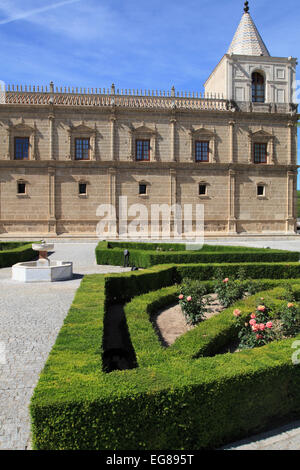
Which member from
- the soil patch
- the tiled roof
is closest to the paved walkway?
the soil patch

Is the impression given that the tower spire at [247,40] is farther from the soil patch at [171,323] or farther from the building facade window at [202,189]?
the soil patch at [171,323]

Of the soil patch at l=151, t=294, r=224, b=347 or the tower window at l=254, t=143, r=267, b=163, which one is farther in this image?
the tower window at l=254, t=143, r=267, b=163

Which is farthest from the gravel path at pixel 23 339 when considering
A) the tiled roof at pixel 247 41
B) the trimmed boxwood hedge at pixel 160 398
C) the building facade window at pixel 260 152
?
the tiled roof at pixel 247 41

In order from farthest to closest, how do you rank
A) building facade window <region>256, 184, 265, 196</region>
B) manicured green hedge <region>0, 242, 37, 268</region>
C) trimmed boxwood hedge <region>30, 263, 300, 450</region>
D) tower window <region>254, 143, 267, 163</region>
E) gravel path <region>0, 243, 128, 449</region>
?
1. tower window <region>254, 143, 267, 163</region>
2. building facade window <region>256, 184, 265, 196</region>
3. manicured green hedge <region>0, 242, 37, 268</region>
4. gravel path <region>0, 243, 128, 449</region>
5. trimmed boxwood hedge <region>30, 263, 300, 450</region>

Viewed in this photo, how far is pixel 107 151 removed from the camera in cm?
2688

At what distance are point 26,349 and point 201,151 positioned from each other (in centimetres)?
2454

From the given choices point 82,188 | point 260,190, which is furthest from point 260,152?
point 82,188

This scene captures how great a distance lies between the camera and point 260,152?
28.7 meters

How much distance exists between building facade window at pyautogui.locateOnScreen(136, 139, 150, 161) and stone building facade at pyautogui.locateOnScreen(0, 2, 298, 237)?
0.25 feet

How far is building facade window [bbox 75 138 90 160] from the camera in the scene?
2683 centimetres

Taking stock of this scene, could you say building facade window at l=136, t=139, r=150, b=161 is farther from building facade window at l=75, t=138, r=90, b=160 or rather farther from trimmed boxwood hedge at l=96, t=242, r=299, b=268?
trimmed boxwood hedge at l=96, t=242, r=299, b=268

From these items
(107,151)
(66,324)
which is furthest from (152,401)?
(107,151)

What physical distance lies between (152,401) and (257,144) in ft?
92.2
